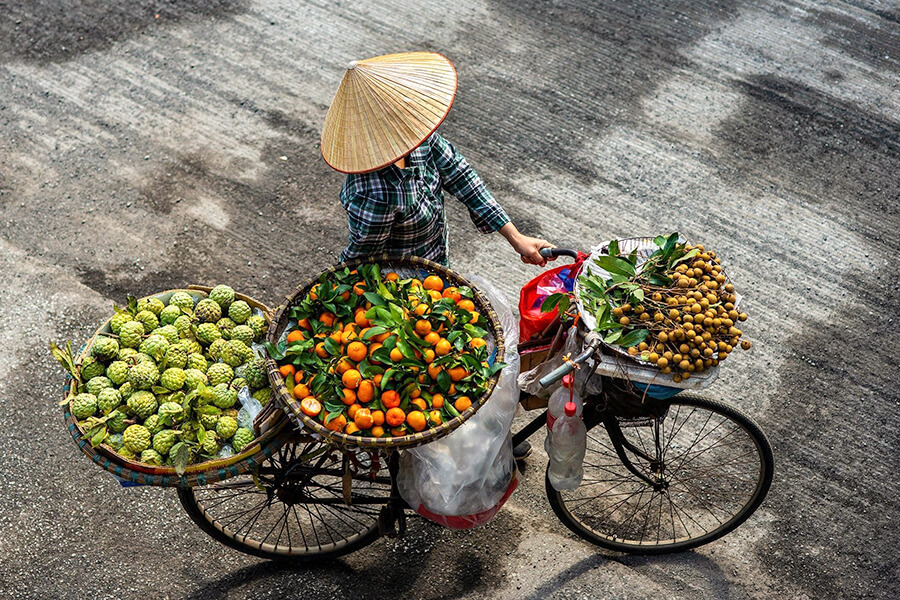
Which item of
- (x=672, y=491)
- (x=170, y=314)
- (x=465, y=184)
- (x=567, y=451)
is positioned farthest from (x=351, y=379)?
(x=672, y=491)

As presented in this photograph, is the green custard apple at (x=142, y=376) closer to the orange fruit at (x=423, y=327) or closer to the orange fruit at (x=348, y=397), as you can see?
the orange fruit at (x=348, y=397)

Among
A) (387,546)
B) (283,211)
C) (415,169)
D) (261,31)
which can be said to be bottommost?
(387,546)

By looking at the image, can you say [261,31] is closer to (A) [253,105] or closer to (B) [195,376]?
(A) [253,105]

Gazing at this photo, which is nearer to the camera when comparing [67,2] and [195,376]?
[195,376]

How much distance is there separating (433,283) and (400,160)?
53 centimetres

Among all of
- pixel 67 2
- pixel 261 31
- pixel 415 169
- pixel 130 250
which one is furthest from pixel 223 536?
pixel 67 2

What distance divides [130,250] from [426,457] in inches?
113

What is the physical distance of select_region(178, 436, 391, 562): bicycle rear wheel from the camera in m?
3.27

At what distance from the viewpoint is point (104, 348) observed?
281 cm

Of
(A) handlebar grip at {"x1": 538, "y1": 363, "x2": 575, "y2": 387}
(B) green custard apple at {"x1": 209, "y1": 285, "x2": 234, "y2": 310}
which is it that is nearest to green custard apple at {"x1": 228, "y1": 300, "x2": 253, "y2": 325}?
(B) green custard apple at {"x1": 209, "y1": 285, "x2": 234, "y2": 310}

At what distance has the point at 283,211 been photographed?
16.8 ft

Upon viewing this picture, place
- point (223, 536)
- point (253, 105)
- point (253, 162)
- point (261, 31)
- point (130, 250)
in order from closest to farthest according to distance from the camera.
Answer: point (223, 536) → point (130, 250) → point (253, 162) → point (253, 105) → point (261, 31)

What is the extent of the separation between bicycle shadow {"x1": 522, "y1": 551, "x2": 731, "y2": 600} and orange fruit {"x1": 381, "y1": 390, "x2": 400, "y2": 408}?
4.75ft

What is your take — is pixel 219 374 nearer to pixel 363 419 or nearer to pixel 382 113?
pixel 363 419
